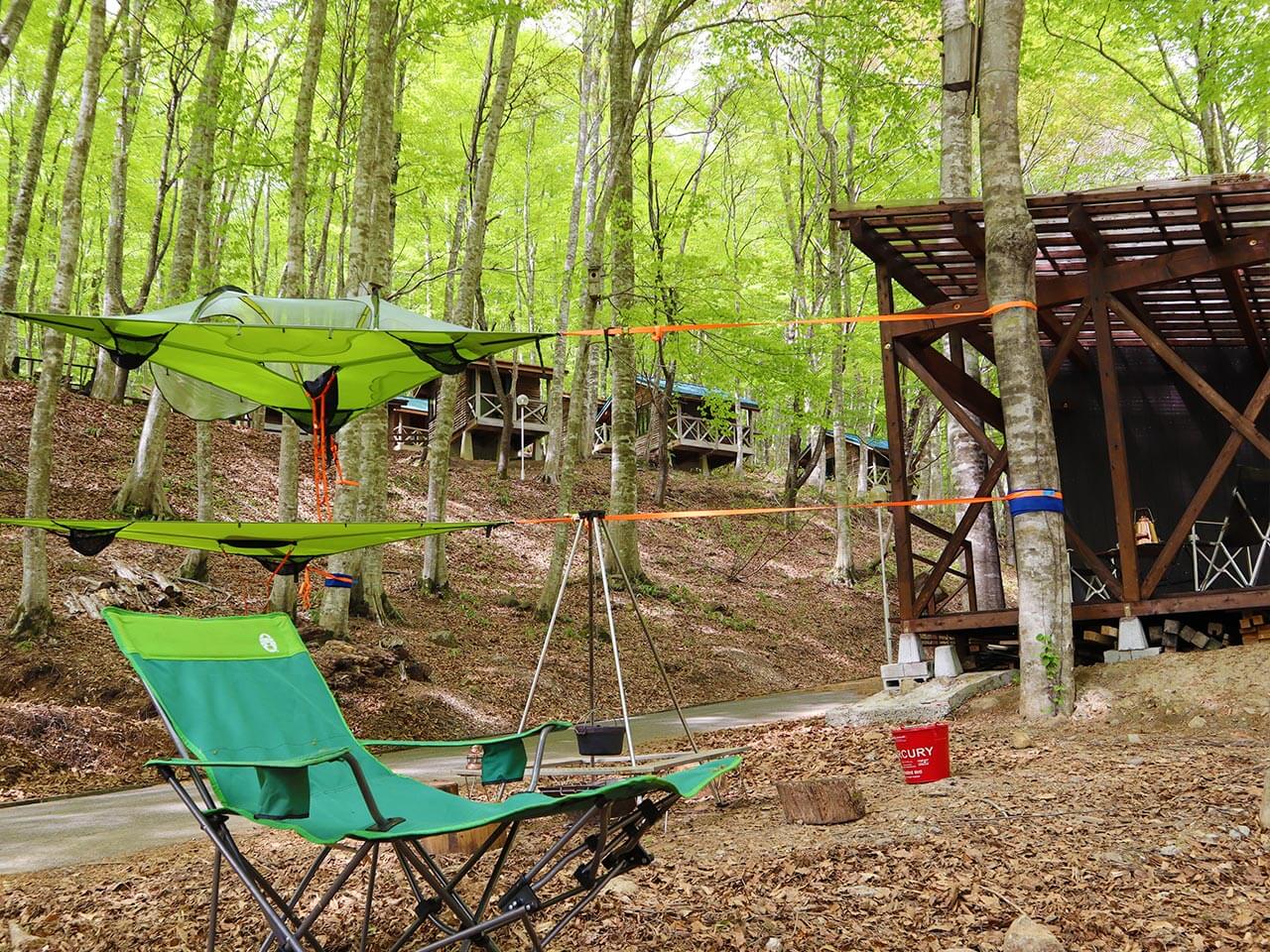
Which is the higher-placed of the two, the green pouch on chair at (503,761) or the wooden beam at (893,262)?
the wooden beam at (893,262)

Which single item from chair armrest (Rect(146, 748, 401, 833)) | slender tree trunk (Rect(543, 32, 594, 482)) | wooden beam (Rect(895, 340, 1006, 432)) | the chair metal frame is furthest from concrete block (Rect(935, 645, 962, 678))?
slender tree trunk (Rect(543, 32, 594, 482))

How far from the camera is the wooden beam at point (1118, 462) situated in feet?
22.6

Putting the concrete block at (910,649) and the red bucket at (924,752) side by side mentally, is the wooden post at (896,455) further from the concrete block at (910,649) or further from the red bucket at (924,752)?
the red bucket at (924,752)

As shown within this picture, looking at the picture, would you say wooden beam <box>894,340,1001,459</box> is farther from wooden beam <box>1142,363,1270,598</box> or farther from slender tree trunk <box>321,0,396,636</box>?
slender tree trunk <box>321,0,396,636</box>

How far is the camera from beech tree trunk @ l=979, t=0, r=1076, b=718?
225 inches

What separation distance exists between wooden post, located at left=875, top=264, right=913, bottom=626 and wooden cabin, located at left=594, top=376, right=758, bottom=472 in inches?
527

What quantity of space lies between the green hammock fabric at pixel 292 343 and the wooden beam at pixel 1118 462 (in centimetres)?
479

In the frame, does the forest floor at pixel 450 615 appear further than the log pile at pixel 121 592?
No

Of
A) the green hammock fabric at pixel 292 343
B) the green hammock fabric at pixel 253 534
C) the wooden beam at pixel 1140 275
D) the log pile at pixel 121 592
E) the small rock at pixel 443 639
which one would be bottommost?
the small rock at pixel 443 639

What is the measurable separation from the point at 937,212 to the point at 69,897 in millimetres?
→ 6250

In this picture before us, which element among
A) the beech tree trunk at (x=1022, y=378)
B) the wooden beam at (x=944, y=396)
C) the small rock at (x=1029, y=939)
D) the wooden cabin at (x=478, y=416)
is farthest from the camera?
the wooden cabin at (x=478, y=416)

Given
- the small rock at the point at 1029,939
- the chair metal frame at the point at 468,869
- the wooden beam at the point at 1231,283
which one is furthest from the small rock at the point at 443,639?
the small rock at the point at 1029,939

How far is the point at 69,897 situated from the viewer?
317 cm

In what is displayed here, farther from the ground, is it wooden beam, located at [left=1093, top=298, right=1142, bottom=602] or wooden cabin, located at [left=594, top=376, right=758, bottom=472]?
wooden cabin, located at [left=594, top=376, right=758, bottom=472]
